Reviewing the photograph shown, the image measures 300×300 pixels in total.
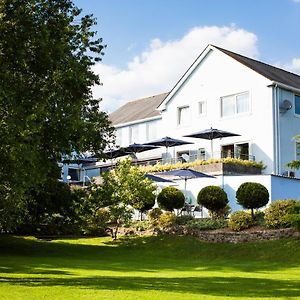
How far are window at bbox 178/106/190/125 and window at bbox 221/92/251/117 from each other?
3242 mm

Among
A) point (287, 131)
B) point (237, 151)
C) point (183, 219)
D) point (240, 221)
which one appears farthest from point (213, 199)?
Result: point (287, 131)

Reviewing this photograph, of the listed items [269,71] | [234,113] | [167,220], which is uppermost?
[269,71]

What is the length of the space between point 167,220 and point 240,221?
167 inches

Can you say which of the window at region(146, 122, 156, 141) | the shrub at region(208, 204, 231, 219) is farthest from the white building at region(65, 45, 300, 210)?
Answer: the shrub at region(208, 204, 231, 219)

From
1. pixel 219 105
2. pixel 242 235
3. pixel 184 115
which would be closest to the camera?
pixel 242 235

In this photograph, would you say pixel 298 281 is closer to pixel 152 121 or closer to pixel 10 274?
pixel 10 274

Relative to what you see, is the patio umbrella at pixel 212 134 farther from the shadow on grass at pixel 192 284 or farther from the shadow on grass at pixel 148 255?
the shadow on grass at pixel 192 284

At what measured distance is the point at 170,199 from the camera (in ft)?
101

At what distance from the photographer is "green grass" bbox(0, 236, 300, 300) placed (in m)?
12.7

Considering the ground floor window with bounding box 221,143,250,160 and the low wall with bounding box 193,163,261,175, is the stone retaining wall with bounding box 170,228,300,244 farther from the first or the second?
the ground floor window with bounding box 221,143,250,160

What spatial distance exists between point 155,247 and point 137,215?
8405 millimetres

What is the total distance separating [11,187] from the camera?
14.7 meters

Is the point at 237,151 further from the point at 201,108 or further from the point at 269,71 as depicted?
the point at 269,71

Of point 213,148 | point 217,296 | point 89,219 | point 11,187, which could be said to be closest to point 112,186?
point 89,219
